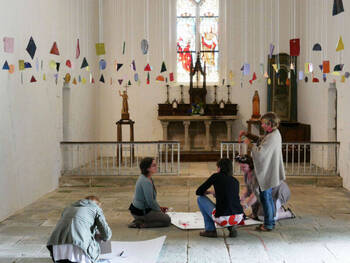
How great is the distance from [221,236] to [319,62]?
859 cm

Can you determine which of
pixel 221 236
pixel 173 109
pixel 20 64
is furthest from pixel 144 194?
pixel 173 109

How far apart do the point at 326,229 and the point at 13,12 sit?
6553 mm

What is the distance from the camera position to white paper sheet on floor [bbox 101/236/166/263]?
578 centimetres

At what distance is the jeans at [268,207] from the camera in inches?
276

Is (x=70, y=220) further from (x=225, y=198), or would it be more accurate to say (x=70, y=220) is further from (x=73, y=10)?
(x=73, y=10)

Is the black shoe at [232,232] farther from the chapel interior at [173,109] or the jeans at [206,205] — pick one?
the jeans at [206,205]

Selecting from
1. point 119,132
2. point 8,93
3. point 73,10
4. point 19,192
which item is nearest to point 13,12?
point 8,93

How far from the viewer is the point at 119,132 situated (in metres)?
14.4

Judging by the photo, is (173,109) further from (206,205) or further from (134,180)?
(206,205)

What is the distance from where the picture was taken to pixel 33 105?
10.2 meters

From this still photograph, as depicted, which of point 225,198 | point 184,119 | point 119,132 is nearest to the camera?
point 225,198

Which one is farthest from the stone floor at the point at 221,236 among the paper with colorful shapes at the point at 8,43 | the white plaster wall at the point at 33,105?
the paper with colorful shapes at the point at 8,43

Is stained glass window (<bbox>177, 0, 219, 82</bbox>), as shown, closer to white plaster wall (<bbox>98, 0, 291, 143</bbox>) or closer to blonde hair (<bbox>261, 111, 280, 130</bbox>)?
white plaster wall (<bbox>98, 0, 291, 143</bbox>)

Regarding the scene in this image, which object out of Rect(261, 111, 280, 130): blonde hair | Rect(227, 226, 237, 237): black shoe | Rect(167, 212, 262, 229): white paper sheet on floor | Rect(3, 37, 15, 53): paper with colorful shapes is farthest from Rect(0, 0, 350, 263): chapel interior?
Rect(261, 111, 280, 130): blonde hair
